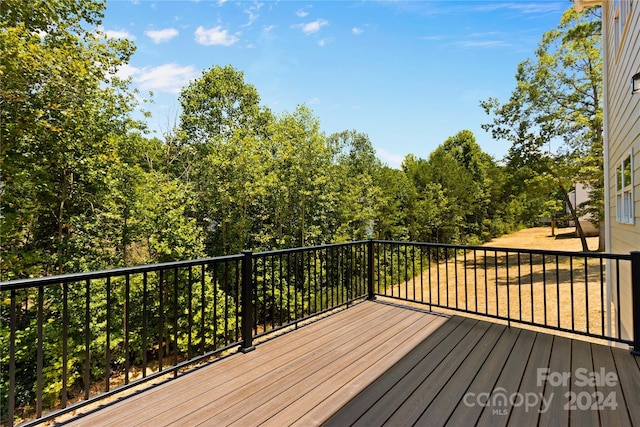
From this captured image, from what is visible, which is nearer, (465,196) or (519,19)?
(519,19)

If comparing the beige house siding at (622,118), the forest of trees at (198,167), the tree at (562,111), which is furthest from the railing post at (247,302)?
the tree at (562,111)

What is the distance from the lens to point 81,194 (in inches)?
321

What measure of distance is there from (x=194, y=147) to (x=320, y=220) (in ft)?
18.7

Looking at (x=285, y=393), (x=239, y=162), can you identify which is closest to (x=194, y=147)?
Answer: (x=239, y=162)

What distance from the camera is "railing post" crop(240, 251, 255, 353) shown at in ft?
9.59

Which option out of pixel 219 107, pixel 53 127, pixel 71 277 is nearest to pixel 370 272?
pixel 71 277

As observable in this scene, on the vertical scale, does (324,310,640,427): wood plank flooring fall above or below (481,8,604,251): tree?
below

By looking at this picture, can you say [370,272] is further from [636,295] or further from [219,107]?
[219,107]

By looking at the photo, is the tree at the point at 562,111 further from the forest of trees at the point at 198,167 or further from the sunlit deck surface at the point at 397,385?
the sunlit deck surface at the point at 397,385

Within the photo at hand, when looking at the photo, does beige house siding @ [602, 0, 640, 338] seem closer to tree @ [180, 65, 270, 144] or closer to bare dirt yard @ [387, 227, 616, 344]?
bare dirt yard @ [387, 227, 616, 344]

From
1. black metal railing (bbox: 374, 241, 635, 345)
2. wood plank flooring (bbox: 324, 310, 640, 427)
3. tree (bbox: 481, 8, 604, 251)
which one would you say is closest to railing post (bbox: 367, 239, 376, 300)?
black metal railing (bbox: 374, 241, 635, 345)

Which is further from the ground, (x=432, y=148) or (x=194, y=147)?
(x=432, y=148)

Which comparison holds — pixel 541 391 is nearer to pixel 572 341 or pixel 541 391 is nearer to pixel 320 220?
pixel 572 341

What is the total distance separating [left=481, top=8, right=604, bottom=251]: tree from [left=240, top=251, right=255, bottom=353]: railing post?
12.1 metres
